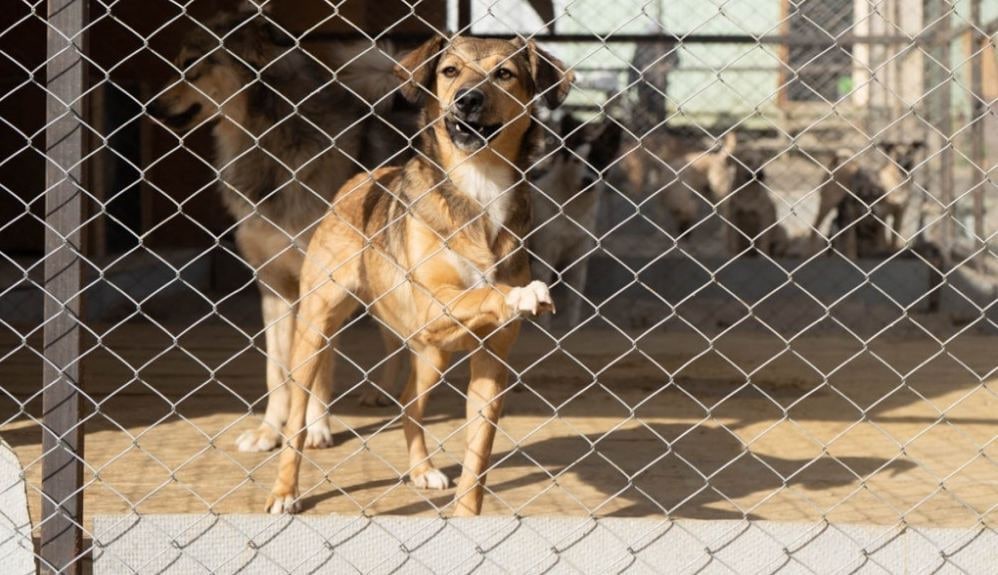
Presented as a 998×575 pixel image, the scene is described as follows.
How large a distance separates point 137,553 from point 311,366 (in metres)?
1.17

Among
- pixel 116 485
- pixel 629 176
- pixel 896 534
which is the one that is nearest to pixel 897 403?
pixel 896 534

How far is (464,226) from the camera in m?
3.27

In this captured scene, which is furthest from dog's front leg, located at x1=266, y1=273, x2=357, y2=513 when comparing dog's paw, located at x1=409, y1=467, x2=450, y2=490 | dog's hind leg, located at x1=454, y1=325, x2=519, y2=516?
dog's hind leg, located at x1=454, y1=325, x2=519, y2=516

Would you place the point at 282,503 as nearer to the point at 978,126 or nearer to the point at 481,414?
the point at 481,414

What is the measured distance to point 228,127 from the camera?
15.6 ft

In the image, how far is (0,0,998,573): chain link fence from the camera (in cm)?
274

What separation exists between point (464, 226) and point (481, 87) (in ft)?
1.21

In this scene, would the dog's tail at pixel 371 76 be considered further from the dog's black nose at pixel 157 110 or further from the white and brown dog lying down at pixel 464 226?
the white and brown dog lying down at pixel 464 226

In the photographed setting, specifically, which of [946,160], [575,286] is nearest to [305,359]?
[575,286]

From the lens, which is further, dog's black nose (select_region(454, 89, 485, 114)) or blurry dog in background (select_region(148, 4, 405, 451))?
blurry dog in background (select_region(148, 4, 405, 451))

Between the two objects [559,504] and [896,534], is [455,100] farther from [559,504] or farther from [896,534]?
[896,534]

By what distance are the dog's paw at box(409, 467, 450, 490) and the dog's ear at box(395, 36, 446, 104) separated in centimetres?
122

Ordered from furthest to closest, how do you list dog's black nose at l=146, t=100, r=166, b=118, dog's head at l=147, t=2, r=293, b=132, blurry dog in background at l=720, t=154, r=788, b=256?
blurry dog in background at l=720, t=154, r=788, b=256 → dog's head at l=147, t=2, r=293, b=132 → dog's black nose at l=146, t=100, r=166, b=118

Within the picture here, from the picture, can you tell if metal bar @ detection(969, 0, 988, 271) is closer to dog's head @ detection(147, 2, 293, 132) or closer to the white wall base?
dog's head @ detection(147, 2, 293, 132)
